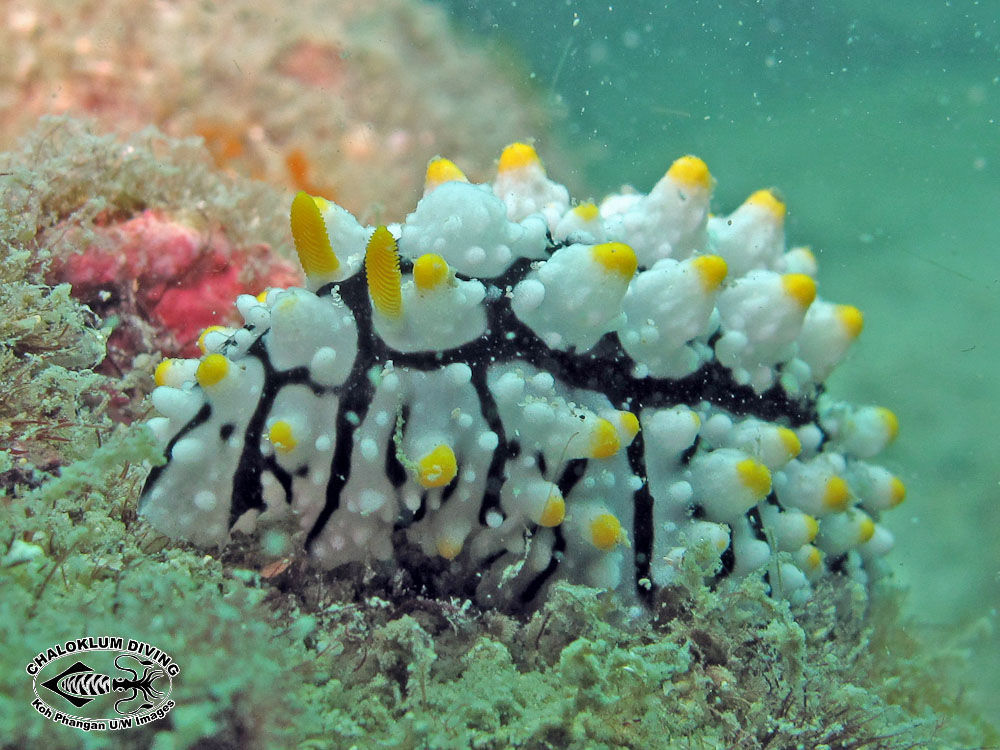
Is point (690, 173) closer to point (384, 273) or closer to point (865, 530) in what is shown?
point (384, 273)

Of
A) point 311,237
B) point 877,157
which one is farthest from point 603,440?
point 877,157

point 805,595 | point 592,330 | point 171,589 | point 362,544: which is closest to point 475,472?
point 362,544

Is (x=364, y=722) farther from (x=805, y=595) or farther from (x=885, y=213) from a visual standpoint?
(x=885, y=213)

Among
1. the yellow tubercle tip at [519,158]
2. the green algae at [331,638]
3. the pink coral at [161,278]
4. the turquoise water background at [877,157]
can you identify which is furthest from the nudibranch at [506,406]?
the turquoise water background at [877,157]

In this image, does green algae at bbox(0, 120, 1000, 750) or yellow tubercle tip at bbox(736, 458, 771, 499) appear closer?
green algae at bbox(0, 120, 1000, 750)

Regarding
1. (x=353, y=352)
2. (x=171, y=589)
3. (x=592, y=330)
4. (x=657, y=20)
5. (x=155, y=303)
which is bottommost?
(x=155, y=303)

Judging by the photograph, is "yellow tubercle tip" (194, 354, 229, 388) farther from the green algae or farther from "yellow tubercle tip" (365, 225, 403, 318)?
"yellow tubercle tip" (365, 225, 403, 318)

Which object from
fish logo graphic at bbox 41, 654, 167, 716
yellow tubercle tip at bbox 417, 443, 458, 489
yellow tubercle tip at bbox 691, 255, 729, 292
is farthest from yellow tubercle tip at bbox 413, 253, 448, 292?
fish logo graphic at bbox 41, 654, 167, 716
